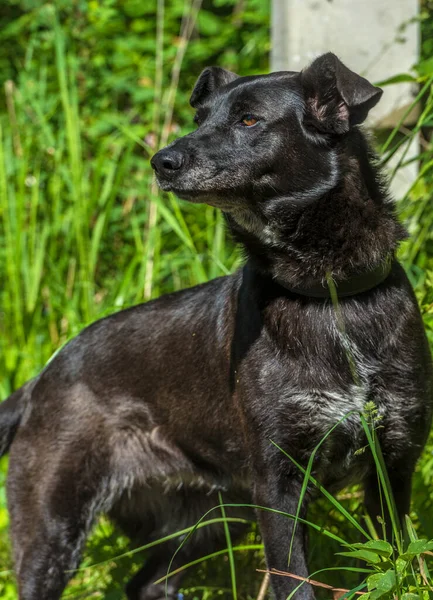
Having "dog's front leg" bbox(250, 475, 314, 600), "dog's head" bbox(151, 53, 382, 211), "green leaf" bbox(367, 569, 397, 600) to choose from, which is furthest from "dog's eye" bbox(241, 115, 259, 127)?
"green leaf" bbox(367, 569, 397, 600)

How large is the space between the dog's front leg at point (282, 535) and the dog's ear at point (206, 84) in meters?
1.35

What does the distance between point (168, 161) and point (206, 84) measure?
2.15ft

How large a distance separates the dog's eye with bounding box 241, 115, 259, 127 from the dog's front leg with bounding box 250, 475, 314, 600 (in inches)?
42.8

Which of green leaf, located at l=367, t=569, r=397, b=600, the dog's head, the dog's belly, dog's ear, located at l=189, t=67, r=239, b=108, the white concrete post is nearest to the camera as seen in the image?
green leaf, located at l=367, t=569, r=397, b=600

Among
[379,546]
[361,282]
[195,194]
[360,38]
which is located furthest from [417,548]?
[360,38]

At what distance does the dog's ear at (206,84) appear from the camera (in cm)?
326

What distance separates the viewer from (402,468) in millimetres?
2863

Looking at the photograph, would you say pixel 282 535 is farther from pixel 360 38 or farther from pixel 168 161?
pixel 360 38

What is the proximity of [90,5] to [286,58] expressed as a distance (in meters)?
2.53

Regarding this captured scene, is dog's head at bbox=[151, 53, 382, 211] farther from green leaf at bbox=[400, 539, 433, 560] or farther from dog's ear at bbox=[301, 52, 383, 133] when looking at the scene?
green leaf at bbox=[400, 539, 433, 560]

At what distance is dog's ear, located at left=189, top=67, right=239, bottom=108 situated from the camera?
3.26 metres

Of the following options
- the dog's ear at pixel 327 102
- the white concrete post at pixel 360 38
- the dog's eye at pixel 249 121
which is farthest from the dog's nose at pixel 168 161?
the white concrete post at pixel 360 38

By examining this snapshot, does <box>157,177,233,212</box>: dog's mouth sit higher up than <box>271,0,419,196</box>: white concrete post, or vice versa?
<box>271,0,419,196</box>: white concrete post

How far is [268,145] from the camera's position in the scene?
285 centimetres
